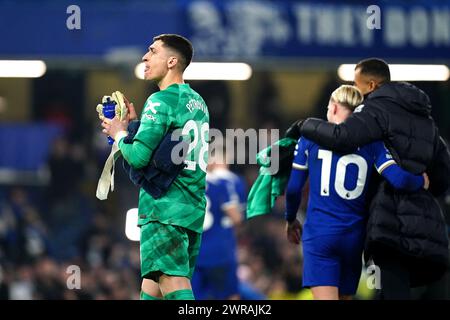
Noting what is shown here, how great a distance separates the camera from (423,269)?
26.6 feet

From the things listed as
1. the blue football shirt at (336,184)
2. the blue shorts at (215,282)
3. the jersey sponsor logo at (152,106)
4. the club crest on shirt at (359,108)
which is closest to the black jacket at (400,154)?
the club crest on shirt at (359,108)

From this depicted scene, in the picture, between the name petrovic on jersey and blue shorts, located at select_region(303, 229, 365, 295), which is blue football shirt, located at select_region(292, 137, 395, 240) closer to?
blue shorts, located at select_region(303, 229, 365, 295)

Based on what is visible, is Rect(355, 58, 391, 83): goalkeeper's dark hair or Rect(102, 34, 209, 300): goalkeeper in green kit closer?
Rect(102, 34, 209, 300): goalkeeper in green kit

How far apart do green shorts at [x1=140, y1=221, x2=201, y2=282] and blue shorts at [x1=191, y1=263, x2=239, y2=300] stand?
14.1 ft

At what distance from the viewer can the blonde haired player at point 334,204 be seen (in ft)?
27.0

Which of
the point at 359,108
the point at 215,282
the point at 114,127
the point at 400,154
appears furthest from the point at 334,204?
the point at 215,282

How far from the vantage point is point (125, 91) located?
1769 cm

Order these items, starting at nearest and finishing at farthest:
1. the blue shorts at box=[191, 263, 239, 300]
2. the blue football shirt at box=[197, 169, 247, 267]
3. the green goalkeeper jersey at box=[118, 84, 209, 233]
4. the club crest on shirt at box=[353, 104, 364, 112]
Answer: the green goalkeeper jersey at box=[118, 84, 209, 233] → the club crest on shirt at box=[353, 104, 364, 112] → the blue shorts at box=[191, 263, 239, 300] → the blue football shirt at box=[197, 169, 247, 267]

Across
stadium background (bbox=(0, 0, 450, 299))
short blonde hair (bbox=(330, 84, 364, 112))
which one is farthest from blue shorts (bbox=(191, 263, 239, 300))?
short blonde hair (bbox=(330, 84, 364, 112))

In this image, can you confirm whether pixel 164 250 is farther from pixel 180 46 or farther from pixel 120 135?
pixel 180 46

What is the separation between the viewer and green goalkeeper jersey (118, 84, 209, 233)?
747 centimetres

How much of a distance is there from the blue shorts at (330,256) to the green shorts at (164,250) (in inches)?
41.7
